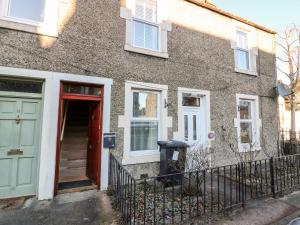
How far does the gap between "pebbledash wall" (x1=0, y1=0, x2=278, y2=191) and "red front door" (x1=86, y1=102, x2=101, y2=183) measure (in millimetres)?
433

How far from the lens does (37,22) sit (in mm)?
4652

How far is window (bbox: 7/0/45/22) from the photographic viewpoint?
4516mm

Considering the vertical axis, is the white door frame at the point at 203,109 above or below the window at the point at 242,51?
below

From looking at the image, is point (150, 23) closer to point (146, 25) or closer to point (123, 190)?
point (146, 25)

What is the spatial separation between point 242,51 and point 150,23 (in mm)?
4441

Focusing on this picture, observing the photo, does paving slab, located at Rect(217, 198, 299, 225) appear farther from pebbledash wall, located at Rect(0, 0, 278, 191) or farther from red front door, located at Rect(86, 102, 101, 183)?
red front door, located at Rect(86, 102, 101, 183)

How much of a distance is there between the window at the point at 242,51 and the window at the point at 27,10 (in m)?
7.01

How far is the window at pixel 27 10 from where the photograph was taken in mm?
4516

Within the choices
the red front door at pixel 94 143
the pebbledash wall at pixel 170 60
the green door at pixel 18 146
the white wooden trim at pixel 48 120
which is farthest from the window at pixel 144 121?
the green door at pixel 18 146

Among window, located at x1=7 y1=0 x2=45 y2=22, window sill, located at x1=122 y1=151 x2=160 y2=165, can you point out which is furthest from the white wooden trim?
window, located at x1=7 y1=0 x2=45 y2=22

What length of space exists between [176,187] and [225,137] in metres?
3.03

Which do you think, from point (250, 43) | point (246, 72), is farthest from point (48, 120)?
point (250, 43)

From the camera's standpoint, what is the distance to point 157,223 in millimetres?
3369

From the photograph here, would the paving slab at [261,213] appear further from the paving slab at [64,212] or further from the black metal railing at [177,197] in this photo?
the paving slab at [64,212]
